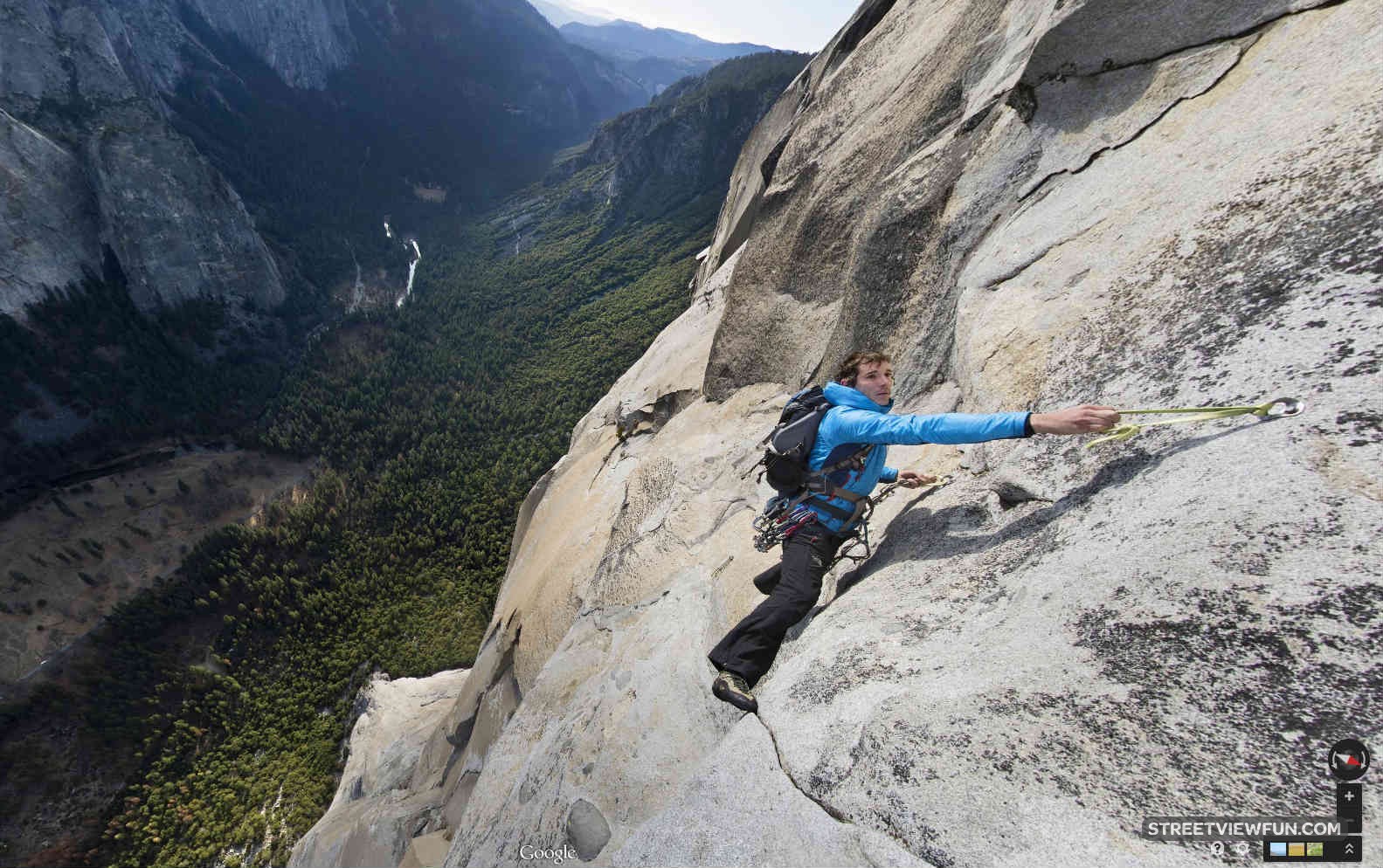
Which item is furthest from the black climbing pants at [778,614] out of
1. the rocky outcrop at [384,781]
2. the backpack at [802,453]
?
the rocky outcrop at [384,781]

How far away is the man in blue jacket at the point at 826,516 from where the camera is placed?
4.10m

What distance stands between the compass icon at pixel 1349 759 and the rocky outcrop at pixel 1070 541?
0.18 ft

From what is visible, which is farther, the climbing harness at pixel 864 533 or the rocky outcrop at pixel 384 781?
the rocky outcrop at pixel 384 781

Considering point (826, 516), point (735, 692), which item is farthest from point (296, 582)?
point (826, 516)

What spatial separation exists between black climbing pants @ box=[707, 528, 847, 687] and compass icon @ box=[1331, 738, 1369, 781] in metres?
2.92

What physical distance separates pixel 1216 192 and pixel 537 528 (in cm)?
1446

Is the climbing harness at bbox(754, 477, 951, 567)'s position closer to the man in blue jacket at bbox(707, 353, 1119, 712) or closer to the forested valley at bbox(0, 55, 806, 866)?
the man in blue jacket at bbox(707, 353, 1119, 712)

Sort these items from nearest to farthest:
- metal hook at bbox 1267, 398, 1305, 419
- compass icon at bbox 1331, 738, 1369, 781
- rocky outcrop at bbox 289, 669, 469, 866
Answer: compass icon at bbox 1331, 738, 1369, 781 → metal hook at bbox 1267, 398, 1305, 419 → rocky outcrop at bbox 289, 669, 469, 866

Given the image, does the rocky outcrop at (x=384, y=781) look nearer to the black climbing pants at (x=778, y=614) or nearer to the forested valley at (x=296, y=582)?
the forested valley at (x=296, y=582)

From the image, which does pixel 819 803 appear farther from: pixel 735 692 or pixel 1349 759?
pixel 1349 759

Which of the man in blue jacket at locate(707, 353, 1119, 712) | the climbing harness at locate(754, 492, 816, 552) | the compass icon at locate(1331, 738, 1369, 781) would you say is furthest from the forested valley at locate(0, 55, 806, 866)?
the compass icon at locate(1331, 738, 1369, 781)

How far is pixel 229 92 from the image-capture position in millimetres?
128875

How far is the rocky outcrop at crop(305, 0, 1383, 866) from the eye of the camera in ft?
7.35

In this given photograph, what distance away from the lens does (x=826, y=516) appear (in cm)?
457
